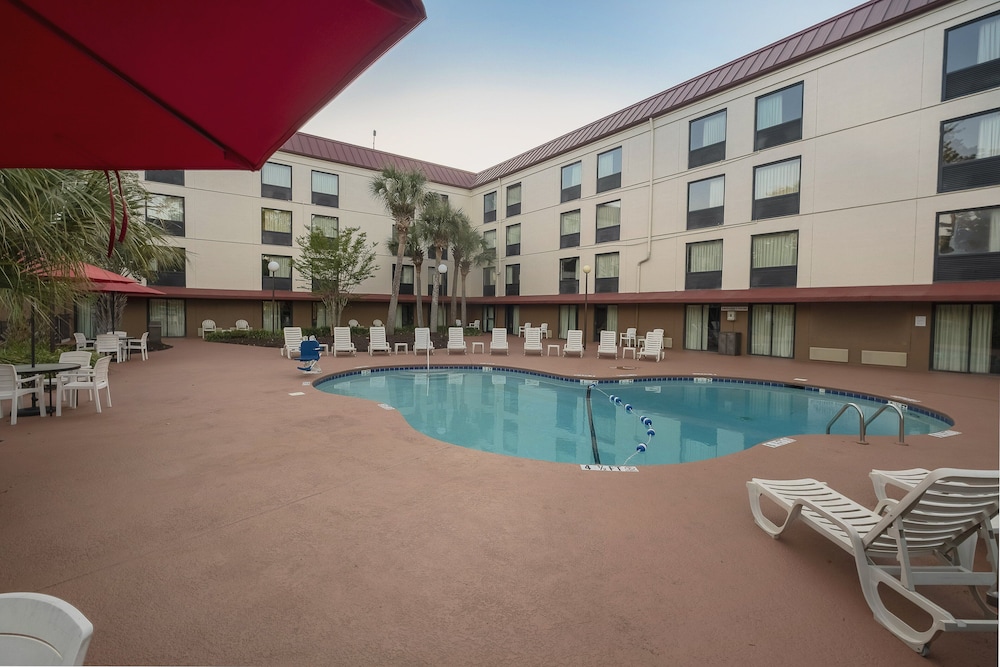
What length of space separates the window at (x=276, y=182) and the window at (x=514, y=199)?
42.0 feet

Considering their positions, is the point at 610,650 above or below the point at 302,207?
below

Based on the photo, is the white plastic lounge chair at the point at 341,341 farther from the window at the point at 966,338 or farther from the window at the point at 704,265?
the window at the point at 966,338

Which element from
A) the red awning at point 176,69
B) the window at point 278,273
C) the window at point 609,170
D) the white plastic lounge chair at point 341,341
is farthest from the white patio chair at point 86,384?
the window at point 609,170

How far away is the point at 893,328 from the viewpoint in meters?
14.6

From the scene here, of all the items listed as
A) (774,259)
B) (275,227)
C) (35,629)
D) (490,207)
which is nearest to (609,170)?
(774,259)

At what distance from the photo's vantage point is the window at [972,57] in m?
12.4

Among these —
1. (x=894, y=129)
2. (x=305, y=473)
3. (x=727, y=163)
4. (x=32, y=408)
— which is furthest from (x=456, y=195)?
(x=305, y=473)

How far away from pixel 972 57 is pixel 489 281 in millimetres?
23206

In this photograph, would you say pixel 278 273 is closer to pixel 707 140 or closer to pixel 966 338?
pixel 707 140

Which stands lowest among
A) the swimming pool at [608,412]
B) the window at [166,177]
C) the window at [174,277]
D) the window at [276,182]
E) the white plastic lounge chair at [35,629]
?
the swimming pool at [608,412]

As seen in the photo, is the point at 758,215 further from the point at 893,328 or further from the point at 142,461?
the point at 142,461

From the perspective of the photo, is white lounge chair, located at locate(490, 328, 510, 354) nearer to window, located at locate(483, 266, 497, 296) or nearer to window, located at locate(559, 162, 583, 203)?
window, located at locate(559, 162, 583, 203)

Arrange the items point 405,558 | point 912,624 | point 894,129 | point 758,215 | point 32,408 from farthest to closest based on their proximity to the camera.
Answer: point 758,215
point 894,129
point 32,408
point 405,558
point 912,624

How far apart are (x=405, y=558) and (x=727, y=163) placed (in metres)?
19.9
